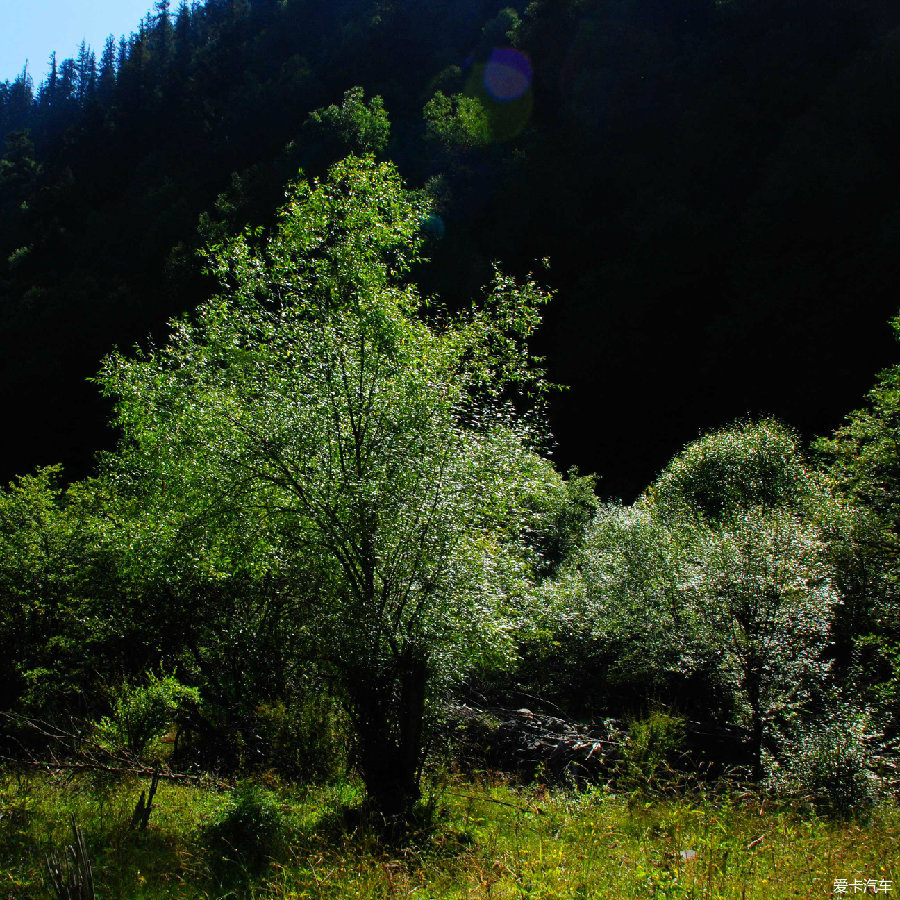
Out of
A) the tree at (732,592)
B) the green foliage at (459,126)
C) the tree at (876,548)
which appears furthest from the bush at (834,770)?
the green foliage at (459,126)

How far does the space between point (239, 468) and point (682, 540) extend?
473 inches

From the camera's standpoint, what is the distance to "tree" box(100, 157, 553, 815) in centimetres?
653

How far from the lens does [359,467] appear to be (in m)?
7.09

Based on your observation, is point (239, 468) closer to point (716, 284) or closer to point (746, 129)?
point (716, 284)

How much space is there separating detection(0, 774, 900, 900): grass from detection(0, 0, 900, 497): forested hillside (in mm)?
22919

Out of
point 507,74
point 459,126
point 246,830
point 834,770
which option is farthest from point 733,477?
point 507,74

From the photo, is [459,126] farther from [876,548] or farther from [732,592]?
[732,592]

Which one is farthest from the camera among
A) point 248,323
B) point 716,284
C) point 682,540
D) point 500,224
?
point 500,224

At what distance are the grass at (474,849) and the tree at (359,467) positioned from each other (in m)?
0.90

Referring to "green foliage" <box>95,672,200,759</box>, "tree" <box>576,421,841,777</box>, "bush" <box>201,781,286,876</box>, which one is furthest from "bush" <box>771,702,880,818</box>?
"green foliage" <box>95,672,200,759</box>

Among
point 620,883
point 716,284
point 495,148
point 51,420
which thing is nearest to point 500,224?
point 495,148

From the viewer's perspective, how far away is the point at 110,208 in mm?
71750

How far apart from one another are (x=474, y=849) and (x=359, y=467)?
386 centimetres

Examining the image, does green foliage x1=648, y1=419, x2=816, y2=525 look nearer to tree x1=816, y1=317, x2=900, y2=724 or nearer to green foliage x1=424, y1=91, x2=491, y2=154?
tree x1=816, y1=317, x2=900, y2=724
